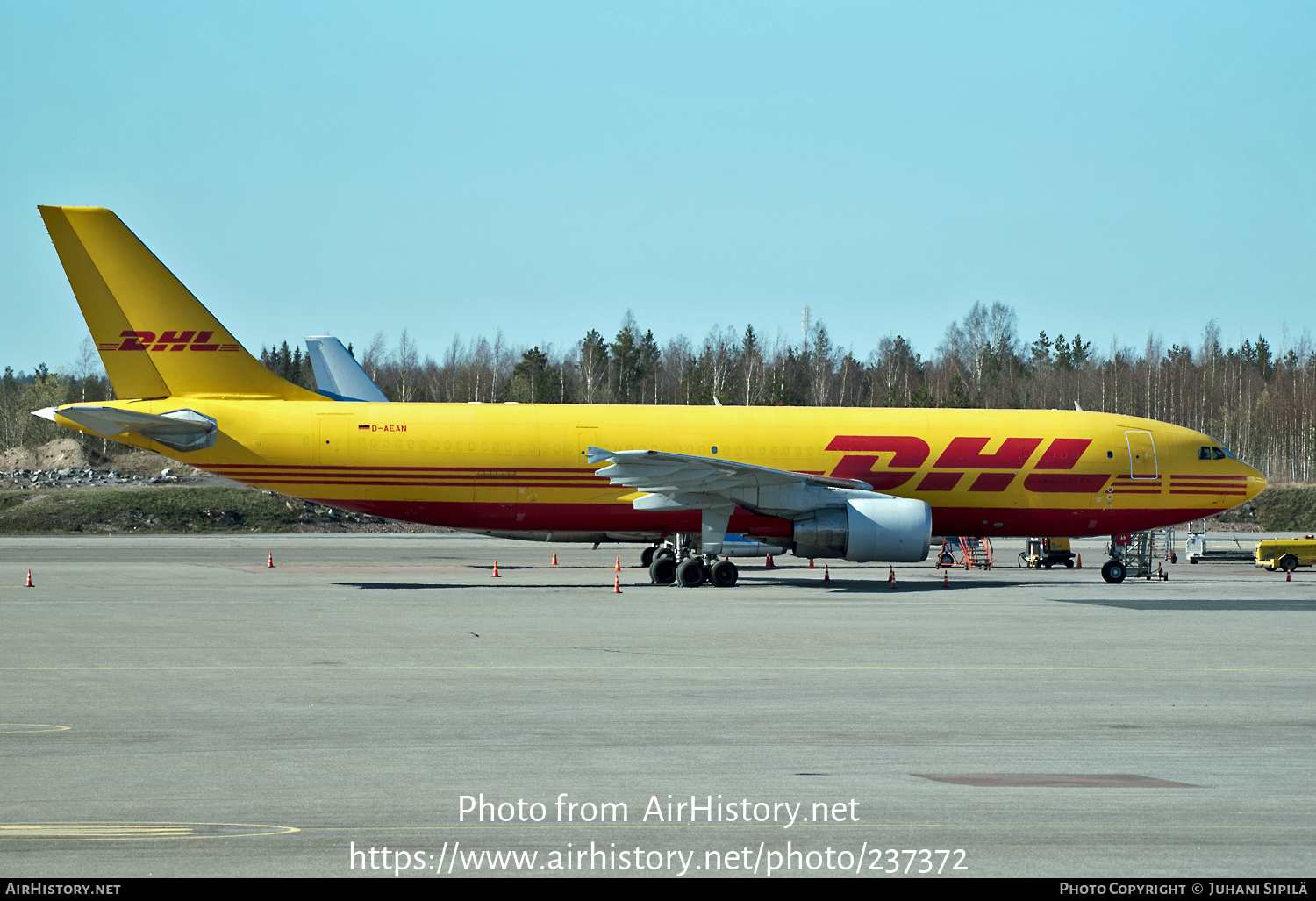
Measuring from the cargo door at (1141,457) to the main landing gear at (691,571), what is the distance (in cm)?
1108

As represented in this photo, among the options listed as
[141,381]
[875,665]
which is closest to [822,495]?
[875,665]

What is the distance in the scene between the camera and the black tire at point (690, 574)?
28.1 m

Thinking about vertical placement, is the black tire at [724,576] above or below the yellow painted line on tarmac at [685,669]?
below

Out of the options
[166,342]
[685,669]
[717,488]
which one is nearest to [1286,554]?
[717,488]

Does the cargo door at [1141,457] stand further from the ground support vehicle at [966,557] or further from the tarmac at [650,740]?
the tarmac at [650,740]

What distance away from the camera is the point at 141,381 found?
94.4 ft

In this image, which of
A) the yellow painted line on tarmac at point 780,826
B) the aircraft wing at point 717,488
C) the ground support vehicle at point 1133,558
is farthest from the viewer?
the ground support vehicle at point 1133,558

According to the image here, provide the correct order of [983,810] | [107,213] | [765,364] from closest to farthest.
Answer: [983,810] → [107,213] → [765,364]

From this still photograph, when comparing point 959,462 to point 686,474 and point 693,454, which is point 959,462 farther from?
point 686,474

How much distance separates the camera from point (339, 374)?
40.6 m

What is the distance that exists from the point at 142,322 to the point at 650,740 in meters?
22.4

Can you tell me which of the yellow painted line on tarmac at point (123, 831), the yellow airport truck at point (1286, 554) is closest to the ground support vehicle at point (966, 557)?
the yellow airport truck at point (1286, 554)
